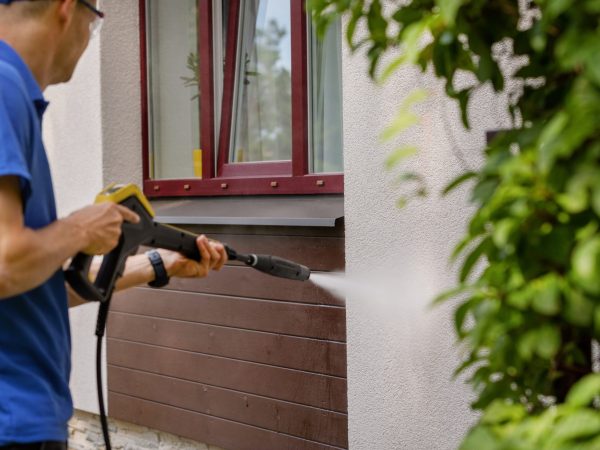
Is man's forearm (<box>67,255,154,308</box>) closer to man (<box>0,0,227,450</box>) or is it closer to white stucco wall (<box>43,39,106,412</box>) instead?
man (<box>0,0,227,450</box>)

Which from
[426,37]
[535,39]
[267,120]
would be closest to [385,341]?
[426,37]

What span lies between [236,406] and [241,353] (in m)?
0.30

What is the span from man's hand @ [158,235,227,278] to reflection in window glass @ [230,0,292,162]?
183 centimetres

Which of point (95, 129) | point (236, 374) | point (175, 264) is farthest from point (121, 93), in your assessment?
point (175, 264)

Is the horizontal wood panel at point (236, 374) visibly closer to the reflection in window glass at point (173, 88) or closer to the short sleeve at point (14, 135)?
the reflection in window glass at point (173, 88)

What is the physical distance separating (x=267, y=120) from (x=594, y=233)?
12.4 ft

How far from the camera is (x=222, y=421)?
459 centimetres

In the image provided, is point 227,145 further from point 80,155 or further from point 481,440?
point 481,440

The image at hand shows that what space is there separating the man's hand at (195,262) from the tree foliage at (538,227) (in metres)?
1.46

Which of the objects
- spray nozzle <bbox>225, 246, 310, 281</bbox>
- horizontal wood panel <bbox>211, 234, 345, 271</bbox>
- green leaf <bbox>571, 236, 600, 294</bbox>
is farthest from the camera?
horizontal wood panel <bbox>211, 234, 345, 271</bbox>

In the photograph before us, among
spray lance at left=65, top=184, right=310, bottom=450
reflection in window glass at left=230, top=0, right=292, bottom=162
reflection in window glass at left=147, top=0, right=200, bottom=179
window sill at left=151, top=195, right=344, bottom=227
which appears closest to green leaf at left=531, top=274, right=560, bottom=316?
spray lance at left=65, top=184, right=310, bottom=450

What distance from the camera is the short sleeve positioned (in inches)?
70.5

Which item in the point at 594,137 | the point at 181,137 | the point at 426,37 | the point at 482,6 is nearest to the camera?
the point at 594,137

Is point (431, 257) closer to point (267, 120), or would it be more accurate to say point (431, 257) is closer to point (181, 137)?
point (267, 120)
